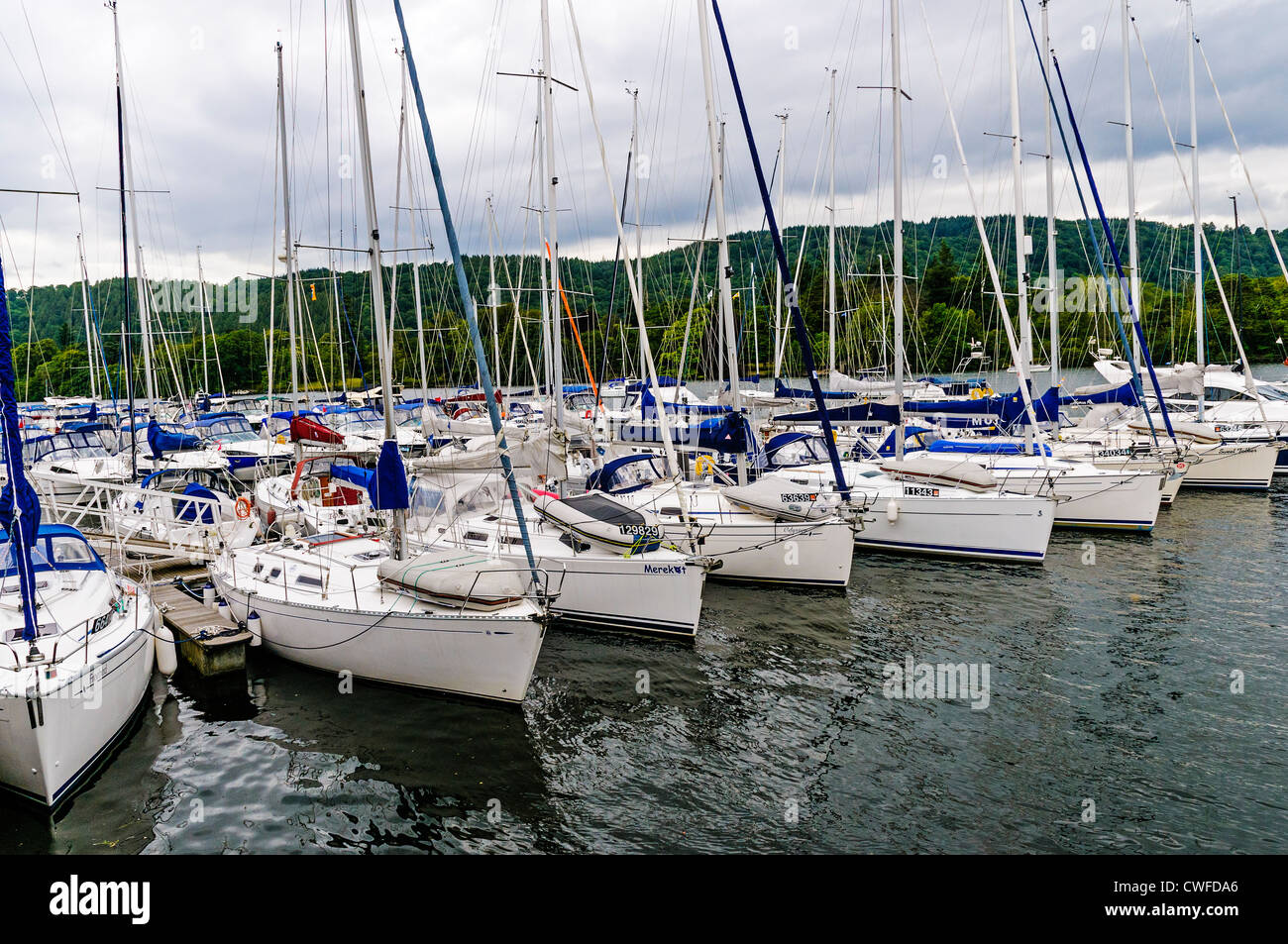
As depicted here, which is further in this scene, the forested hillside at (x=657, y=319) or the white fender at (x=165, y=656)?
the forested hillside at (x=657, y=319)

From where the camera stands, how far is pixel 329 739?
1109cm

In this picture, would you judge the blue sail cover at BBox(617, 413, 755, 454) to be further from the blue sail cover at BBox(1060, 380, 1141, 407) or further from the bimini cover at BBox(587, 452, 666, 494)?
the blue sail cover at BBox(1060, 380, 1141, 407)

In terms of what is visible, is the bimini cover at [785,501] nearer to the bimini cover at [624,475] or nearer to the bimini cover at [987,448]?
the bimini cover at [624,475]


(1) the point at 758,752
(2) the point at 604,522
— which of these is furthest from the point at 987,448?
(1) the point at 758,752

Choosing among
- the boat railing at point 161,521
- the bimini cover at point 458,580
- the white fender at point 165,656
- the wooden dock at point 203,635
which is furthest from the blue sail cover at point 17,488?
the boat railing at point 161,521

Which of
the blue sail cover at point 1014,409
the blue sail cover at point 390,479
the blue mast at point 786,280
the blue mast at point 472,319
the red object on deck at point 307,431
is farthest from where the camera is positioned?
the blue sail cover at point 1014,409

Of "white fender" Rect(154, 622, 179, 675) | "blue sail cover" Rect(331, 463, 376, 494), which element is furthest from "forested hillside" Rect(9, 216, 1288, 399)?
"white fender" Rect(154, 622, 179, 675)

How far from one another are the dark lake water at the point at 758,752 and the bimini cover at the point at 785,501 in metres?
2.55

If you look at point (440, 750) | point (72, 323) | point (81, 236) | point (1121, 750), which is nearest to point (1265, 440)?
point (1121, 750)

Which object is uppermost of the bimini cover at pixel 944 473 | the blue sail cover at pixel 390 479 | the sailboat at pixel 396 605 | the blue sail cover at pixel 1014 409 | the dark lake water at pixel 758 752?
the blue sail cover at pixel 1014 409

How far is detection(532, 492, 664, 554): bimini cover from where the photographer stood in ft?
49.1

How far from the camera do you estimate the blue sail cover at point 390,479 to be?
13.0 m

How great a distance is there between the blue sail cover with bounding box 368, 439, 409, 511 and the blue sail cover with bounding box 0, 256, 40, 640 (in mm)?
4550
